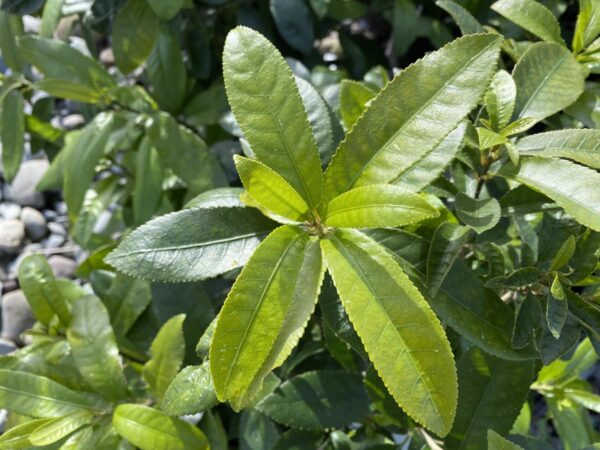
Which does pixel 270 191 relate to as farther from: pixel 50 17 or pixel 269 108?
pixel 50 17

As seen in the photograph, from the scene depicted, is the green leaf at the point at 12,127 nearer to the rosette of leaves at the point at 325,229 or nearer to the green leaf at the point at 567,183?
the rosette of leaves at the point at 325,229

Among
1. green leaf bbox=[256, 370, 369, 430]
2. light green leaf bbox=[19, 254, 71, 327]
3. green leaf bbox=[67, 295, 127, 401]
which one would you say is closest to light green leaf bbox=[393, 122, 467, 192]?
green leaf bbox=[256, 370, 369, 430]

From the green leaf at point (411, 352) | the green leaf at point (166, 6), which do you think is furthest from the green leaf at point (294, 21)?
the green leaf at point (411, 352)

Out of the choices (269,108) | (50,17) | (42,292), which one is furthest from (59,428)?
(50,17)

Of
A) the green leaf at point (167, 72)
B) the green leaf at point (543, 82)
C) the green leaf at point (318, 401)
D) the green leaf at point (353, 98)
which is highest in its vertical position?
the green leaf at point (543, 82)

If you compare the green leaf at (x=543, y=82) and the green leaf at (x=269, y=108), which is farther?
the green leaf at (x=543, y=82)

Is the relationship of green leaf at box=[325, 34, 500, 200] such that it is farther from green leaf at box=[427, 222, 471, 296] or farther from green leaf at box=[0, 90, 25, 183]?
green leaf at box=[0, 90, 25, 183]
